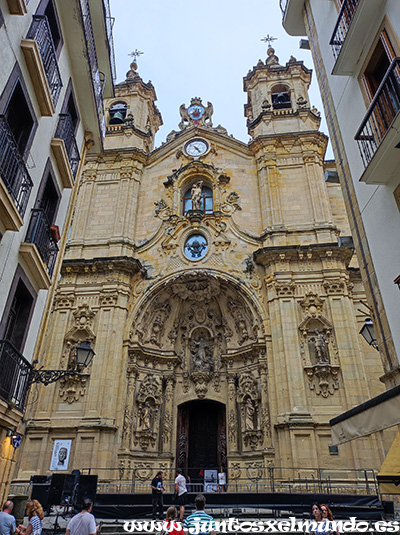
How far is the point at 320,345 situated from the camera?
1533cm

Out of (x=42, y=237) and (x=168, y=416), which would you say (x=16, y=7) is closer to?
(x=42, y=237)

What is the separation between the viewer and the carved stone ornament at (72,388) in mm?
15617

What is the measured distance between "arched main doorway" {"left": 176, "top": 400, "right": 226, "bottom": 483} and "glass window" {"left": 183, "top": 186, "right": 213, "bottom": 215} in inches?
362

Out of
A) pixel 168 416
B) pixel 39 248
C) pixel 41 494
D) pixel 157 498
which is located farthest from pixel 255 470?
pixel 39 248

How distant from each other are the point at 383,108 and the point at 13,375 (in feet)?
25.3

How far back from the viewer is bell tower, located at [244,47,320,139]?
21.5 m

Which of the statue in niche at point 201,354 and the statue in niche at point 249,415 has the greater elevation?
the statue in niche at point 201,354

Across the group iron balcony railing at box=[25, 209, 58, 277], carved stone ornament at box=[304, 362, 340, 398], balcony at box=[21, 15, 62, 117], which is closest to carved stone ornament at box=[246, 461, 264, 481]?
carved stone ornament at box=[304, 362, 340, 398]

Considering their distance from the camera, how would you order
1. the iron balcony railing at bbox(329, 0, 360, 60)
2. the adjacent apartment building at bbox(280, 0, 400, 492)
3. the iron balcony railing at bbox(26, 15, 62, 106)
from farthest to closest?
the iron balcony railing at bbox(329, 0, 360, 60)
the iron balcony railing at bbox(26, 15, 62, 106)
the adjacent apartment building at bbox(280, 0, 400, 492)

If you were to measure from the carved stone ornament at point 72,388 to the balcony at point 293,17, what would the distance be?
13905 millimetres

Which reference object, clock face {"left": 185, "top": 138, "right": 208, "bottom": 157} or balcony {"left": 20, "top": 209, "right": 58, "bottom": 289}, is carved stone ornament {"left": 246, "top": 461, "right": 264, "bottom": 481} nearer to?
balcony {"left": 20, "top": 209, "right": 58, "bottom": 289}

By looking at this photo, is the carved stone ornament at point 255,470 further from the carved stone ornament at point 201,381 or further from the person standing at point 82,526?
the person standing at point 82,526

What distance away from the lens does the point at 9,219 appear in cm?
679

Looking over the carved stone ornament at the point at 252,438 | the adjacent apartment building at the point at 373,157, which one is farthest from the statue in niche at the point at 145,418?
the adjacent apartment building at the point at 373,157
